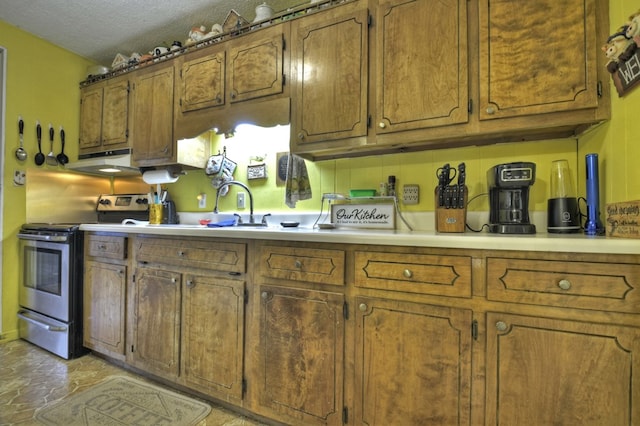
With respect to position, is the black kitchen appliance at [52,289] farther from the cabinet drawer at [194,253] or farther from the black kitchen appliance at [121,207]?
the cabinet drawer at [194,253]

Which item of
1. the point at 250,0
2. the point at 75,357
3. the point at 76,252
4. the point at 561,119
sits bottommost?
the point at 75,357

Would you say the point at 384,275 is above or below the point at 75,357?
above

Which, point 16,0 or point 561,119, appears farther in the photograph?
point 16,0

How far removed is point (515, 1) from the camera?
1303 millimetres

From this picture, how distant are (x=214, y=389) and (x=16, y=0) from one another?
3.04m

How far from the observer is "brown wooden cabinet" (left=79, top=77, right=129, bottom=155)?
2.54 meters

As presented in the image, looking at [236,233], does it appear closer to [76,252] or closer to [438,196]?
[438,196]

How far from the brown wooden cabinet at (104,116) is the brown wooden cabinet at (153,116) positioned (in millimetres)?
161

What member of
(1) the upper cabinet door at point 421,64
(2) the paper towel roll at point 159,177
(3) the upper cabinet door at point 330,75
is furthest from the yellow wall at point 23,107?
(1) the upper cabinet door at point 421,64

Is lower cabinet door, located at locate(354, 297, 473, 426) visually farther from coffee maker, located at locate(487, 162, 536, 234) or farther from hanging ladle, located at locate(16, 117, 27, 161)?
hanging ladle, located at locate(16, 117, 27, 161)

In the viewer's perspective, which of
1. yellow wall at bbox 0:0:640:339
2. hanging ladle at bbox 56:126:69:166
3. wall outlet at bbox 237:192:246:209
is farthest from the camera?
hanging ladle at bbox 56:126:69:166

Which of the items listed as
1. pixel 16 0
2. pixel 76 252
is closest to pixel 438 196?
pixel 76 252

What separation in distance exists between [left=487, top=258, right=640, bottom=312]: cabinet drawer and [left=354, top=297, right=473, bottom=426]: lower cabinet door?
0.17 metres

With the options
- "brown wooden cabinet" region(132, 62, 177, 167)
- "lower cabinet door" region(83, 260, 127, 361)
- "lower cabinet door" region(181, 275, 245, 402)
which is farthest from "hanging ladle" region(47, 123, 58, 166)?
"lower cabinet door" region(181, 275, 245, 402)
